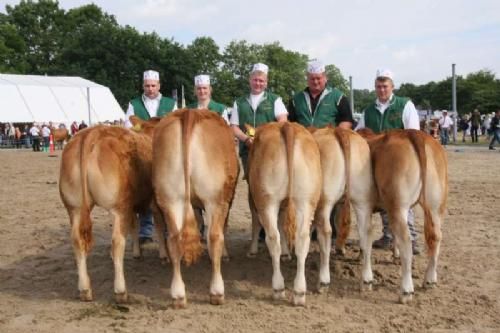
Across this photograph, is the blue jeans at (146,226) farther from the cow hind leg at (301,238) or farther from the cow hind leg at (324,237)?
the cow hind leg at (301,238)

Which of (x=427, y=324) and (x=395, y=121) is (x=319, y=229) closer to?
(x=427, y=324)

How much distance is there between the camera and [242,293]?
579cm

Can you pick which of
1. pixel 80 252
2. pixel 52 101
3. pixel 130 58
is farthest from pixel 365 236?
pixel 130 58

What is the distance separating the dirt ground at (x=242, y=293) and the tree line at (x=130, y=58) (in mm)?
43718

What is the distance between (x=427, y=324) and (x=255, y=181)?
2058mm

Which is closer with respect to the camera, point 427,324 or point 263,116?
point 427,324

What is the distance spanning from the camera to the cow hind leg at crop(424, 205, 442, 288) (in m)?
5.56

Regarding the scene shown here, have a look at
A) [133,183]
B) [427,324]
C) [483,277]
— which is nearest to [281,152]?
[133,183]

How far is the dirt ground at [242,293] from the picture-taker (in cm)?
494

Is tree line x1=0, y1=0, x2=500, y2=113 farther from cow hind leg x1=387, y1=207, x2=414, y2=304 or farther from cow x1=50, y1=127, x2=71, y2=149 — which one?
cow hind leg x1=387, y1=207, x2=414, y2=304

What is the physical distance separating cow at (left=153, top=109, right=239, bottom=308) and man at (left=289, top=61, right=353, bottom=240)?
1.93 meters

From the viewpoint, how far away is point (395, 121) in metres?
6.87

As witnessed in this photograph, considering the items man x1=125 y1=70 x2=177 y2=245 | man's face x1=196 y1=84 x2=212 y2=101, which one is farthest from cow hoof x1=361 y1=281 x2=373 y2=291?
man's face x1=196 y1=84 x2=212 y2=101

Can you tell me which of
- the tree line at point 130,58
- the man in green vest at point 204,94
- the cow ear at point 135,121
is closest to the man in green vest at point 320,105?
the man in green vest at point 204,94
